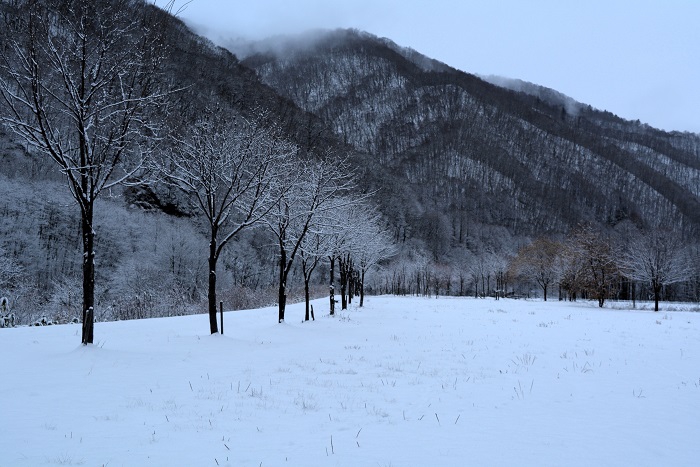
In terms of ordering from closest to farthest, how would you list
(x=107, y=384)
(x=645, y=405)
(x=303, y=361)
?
(x=645, y=405)
(x=107, y=384)
(x=303, y=361)

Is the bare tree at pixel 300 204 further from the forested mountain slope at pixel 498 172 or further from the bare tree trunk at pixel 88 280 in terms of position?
the forested mountain slope at pixel 498 172

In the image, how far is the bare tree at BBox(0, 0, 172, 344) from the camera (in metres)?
10.1

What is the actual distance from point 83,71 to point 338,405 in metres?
10.9

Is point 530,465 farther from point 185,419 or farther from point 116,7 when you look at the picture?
point 116,7

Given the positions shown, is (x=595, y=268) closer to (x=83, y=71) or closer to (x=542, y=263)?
(x=542, y=263)

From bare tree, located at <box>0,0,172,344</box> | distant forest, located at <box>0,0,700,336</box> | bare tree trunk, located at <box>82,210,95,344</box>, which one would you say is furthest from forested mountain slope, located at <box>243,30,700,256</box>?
bare tree trunk, located at <box>82,210,95,344</box>

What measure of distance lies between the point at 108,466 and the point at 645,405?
8.20 metres

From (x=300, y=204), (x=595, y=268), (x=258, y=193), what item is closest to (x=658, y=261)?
(x=595, y=268)

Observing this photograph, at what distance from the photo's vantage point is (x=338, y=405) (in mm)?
6582

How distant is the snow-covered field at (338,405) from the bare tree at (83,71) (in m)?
3.40

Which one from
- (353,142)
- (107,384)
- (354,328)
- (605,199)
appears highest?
(353,142)

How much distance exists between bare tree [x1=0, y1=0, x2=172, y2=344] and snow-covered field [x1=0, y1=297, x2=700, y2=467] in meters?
3.40

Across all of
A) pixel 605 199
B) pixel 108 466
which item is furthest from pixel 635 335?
pixel 605 199

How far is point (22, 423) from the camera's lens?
17.3 feet
